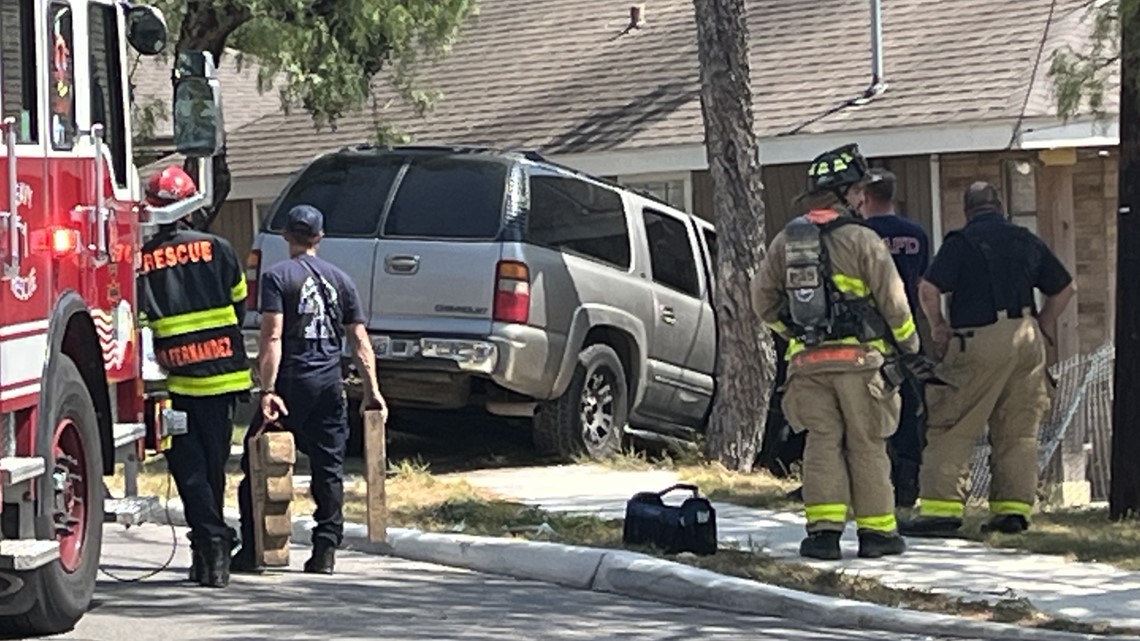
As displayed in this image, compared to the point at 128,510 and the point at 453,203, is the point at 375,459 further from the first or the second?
the point at 453,203

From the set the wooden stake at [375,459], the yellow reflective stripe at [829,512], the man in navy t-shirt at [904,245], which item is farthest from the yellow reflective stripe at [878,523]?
the wooden stake at [375,459]

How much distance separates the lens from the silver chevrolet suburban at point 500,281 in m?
13.6

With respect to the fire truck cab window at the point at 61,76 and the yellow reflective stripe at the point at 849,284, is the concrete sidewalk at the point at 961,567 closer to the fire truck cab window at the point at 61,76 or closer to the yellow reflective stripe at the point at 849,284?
the yellow reflective stripe at the point at 849,284

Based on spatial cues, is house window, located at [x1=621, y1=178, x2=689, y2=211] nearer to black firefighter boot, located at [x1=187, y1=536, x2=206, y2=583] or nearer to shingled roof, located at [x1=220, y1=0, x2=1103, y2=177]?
shingled roof, located at [x1=220, y1=0, x2=1103, y2=177]

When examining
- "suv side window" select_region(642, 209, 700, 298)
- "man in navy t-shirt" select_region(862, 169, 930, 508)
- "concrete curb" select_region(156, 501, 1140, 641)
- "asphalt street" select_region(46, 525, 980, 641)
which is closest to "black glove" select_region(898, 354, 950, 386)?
"man in navy t-shirt" select_region(862, 169, 930, 508)

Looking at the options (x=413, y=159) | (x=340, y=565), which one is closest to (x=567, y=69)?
(x=413, y=159)

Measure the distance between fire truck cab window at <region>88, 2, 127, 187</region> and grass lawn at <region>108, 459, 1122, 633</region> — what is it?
2.64m

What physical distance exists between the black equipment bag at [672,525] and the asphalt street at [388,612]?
60cm

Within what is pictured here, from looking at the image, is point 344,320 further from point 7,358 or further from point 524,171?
point 524,171

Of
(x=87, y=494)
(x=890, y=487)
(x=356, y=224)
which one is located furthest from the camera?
(x=356, y=224)

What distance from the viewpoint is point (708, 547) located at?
10383 mm

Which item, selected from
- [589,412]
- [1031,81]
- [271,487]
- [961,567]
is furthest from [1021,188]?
[271,487]

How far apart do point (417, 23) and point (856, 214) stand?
9.75 metres

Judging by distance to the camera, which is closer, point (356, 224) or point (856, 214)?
point (856, 214)
